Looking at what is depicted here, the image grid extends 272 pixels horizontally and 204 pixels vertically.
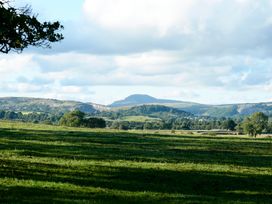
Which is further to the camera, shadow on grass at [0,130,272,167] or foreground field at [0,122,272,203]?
shadow on grass at [0,130,272,167]

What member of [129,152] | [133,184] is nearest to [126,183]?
[133,184]

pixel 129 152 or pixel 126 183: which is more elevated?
pixel 129 152

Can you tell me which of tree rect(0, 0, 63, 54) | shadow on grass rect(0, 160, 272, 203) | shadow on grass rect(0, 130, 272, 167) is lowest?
shadow on grass rect(0, 160, 272, 203)

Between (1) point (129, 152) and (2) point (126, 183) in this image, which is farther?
(1) point (129, 152)

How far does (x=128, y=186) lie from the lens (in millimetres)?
31625

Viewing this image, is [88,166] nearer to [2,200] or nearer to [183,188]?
[183,188]

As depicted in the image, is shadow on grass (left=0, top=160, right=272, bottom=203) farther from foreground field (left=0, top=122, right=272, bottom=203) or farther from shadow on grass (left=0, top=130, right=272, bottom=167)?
shadow on grass (left=0, top=130, right=272, bottom=167)

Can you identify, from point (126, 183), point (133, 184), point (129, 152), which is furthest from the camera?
point (129, 152)

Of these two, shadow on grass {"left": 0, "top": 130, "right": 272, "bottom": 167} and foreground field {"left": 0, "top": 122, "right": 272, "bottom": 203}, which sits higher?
shadow on grass {"left": 0, "top": 130, "right": 272, "bottom": 167}

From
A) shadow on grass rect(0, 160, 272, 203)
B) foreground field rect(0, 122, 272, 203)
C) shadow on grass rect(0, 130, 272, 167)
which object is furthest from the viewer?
shadow on grass rect(0, 130, 272, 167)

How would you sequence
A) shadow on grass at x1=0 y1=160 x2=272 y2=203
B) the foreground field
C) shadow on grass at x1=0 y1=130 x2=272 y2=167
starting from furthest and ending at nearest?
shadow on grass at x1=0 y1=130 x2=272 y2=167
shadow on grass at x1=0 y1=160 x2=272 y2=203
the foreground field

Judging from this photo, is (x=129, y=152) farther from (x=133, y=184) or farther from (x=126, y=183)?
(x=133, y=184)

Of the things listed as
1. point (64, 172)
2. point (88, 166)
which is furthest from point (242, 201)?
point (88, 166)

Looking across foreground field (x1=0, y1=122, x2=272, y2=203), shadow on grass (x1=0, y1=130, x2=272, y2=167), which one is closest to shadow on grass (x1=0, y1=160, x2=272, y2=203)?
foreground field (x1=0, y1=122, x2=272, y2=203)
